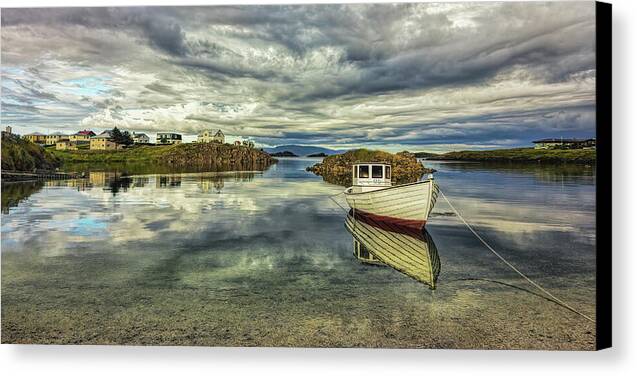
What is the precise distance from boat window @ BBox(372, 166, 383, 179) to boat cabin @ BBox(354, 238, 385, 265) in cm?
407

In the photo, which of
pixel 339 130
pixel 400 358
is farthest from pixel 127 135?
pixel 400 358

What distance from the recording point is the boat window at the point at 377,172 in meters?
14.5

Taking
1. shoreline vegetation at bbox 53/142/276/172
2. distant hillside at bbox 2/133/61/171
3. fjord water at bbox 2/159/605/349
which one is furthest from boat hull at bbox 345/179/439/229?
distant hillside at bbox 2/133/61/171

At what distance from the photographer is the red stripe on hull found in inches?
507

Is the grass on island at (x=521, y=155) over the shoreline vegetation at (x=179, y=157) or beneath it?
beneath

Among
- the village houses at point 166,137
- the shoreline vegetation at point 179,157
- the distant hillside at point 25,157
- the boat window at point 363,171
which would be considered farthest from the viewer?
the shoreline vegetation at point 179,157

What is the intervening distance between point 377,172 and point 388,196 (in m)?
1.63

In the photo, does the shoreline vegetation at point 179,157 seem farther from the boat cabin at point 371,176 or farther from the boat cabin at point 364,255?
the boat cabin at point 364,255

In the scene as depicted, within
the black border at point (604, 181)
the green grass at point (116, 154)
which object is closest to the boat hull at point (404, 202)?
the black border at point (604, 181)

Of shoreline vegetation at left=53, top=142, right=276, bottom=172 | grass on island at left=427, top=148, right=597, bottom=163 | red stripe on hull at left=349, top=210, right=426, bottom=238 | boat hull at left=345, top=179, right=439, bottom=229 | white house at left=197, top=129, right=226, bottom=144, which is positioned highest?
white house at left=197, top=129, right=226, bottom=144

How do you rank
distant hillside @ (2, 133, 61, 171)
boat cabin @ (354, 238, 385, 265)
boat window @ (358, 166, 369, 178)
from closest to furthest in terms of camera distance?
boat cabin @ (354, 238, 385, 265)
distant hillside @ (2, 133, 61, 171)
boat window @ (358, 166, 369, 178)

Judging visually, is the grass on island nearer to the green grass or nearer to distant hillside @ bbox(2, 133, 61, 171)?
the green grass

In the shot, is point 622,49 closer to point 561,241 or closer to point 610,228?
point 610,228

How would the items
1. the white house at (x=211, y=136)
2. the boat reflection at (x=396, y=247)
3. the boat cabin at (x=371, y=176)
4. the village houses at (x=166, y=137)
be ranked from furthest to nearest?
the boat cabin at (x=371, y=176) → the village houses at (x=166, y=137) → the white house at (x=211, y=136) → the boat reflection at (x=396, y=247)
